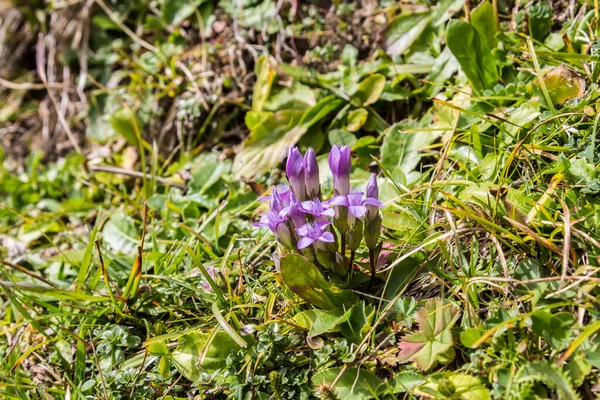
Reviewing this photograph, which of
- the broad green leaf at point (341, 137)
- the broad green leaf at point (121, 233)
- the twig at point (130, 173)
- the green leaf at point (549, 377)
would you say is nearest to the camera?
the green leaf at point (549, 377)

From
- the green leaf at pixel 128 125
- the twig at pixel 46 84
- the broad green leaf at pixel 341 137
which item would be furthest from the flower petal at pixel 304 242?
the twig at pixel 46 84

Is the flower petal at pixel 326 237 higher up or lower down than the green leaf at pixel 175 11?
lower down

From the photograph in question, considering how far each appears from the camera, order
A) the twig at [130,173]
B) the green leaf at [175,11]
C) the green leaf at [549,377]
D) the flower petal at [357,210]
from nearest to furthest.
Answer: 1. the green leaf at [549,377]
2. the flower petal at [357,210]
3. the twig at [130,173]
4. the green leaf at [175,11]

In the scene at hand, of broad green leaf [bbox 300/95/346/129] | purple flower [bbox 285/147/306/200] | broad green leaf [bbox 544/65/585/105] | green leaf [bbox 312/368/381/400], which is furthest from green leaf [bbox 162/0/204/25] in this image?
green leaf [bbox 312/368/381/400]

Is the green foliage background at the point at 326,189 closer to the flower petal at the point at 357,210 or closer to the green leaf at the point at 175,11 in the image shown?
the green leaf at the point at 175,11

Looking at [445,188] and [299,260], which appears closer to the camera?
[299,260]

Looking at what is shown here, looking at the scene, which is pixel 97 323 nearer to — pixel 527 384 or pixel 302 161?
pixel 302 161

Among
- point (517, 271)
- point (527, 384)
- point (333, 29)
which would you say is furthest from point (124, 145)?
point (527, 384)
